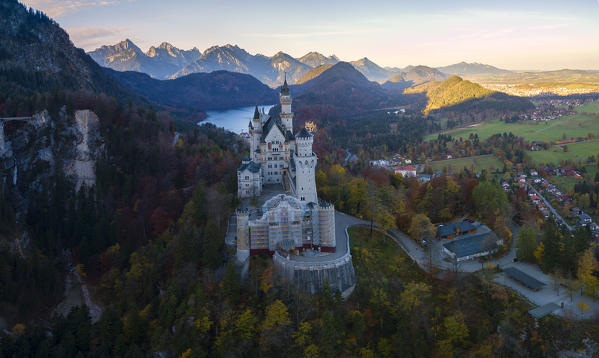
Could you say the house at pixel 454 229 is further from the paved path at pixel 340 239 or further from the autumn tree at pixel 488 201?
the paved path at pixel 340 239

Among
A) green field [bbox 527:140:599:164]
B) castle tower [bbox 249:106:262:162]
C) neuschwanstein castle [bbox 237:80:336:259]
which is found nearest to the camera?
neuschwanstein castle [bbox 237:80:336:259]

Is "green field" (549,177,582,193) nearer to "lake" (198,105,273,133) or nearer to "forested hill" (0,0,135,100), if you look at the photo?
"forested hill" (0,0,135,100)

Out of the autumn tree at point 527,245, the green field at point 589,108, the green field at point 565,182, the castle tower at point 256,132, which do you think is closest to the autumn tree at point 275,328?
the autumn tree at point 527,245

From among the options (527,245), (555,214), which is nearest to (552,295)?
(527,245)

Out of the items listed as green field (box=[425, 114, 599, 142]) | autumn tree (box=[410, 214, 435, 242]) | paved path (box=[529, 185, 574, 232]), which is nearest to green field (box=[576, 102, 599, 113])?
green field (box=[425, 114, 599, 142])

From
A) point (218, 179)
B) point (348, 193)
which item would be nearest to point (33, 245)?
point (218, 179)
